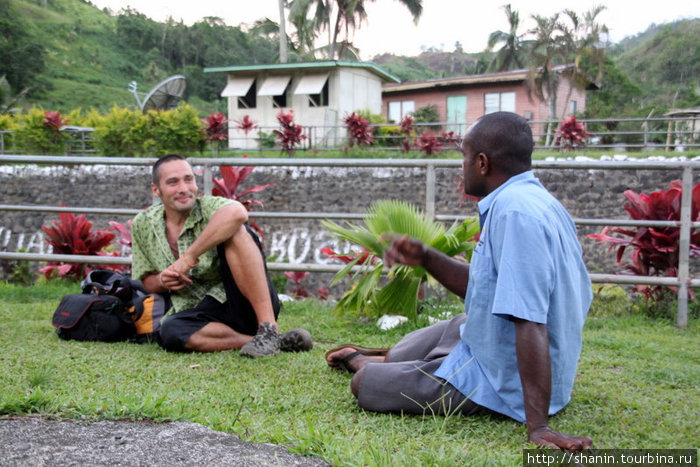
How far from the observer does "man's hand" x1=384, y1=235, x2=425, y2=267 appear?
223cm

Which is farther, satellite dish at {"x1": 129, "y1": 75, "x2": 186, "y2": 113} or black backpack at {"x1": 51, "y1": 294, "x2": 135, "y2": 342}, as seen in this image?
satellite dish at {"x1": 129, "y1": 75, "x2": 186, "y2": 113}

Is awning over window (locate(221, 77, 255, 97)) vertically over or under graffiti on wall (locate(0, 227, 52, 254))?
over

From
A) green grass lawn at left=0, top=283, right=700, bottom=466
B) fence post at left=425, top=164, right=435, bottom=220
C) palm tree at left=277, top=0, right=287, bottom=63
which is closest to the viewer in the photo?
green grass lawn at left=0, top=283, right=700, bottom=466

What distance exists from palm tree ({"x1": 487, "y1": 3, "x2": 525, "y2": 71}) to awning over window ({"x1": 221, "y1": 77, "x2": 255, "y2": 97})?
898 inches

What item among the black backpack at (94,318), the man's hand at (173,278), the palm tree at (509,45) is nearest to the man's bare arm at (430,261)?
the man's hand at (173,278)

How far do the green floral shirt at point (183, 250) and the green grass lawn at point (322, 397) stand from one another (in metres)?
0.34

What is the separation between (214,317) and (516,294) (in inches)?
80.0

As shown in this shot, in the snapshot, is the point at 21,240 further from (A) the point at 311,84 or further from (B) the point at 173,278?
(B) the point at 173,278

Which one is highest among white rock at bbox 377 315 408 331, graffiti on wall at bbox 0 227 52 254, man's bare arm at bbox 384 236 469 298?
man's bare arm at bbox 384 236 469 298

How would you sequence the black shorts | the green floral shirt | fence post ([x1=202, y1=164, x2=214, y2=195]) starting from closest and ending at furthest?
the black shorts
the green floral shirt
fence post ([x1=202, y1=164, x2=214, y2=195])

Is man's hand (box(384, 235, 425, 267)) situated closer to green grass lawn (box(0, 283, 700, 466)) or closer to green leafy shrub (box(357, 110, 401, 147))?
green grass lawn (box(0, 283, 700, 466))

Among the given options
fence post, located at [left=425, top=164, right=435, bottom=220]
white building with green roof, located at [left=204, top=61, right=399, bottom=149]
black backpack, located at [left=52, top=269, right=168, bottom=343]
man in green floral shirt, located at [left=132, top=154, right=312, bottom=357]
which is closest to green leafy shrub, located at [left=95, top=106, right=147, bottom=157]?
white building with green roof, located at [left=204, top=61, right=399, bottom=149]

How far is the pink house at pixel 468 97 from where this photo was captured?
2431 cm

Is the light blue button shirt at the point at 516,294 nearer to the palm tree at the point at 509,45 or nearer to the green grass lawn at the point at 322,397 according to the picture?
the green grass lawn at the point at 322,397
